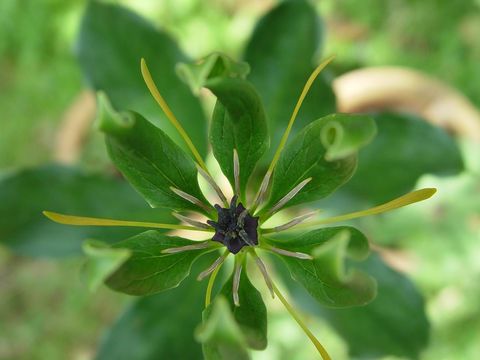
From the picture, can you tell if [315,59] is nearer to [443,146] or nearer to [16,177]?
[443,146]

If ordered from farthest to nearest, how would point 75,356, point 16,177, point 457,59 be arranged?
point 75,356 → point 457,59 → point 16,177

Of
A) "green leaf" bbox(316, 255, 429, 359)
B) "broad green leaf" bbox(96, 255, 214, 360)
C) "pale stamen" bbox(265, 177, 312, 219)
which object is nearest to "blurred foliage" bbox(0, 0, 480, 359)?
"green leaf" bbox(316, 255, 429, 359)

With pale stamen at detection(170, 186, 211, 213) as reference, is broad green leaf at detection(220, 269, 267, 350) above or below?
below

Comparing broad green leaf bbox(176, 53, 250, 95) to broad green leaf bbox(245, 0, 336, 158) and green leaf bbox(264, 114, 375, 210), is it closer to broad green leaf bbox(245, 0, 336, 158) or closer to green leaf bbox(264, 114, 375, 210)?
green leaf bbox(264, 114, 375, 210)

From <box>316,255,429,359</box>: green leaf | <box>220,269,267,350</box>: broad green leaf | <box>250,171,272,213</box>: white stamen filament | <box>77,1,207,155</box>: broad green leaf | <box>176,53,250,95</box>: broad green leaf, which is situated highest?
<box>77,1,207,155</box>: broad green leaf

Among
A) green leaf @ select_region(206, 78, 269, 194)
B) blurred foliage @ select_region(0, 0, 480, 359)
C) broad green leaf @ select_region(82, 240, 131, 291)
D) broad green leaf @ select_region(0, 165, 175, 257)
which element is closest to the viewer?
broad green leaf @ select_region(82, 240, 131, 291)

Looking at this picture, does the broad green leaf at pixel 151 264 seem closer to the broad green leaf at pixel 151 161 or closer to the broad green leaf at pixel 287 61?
the broad green leaf at pixel 151 161

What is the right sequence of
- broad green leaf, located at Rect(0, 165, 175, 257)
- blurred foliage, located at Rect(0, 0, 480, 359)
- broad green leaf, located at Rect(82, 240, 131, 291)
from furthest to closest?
blurred foliage, located at Rect(0, 0, 480, 359) < broad green leaf, located at Rect(0, 165, 175, 257) < broad green leaf, located at Rect(82, 240, 131, 291)

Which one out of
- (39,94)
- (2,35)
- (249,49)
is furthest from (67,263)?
(249,49)
